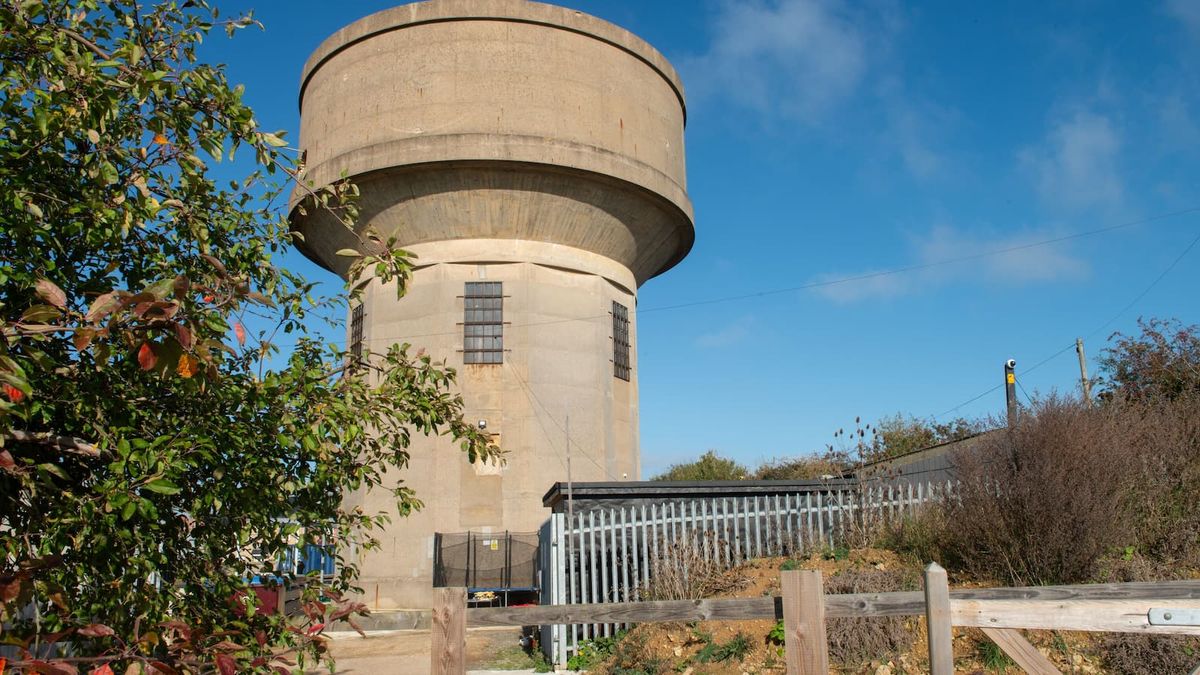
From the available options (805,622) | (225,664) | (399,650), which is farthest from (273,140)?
(399,650)

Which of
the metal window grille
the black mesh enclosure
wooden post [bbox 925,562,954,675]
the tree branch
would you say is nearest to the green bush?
wooden post [bbox 925,562,954,675]

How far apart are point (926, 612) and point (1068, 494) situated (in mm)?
4781

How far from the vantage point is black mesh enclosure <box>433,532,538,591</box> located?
1795 cm

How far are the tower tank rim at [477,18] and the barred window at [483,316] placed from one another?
5322 millimetres

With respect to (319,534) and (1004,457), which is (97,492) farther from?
(1004,457)

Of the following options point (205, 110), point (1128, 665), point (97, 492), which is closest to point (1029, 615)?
point (1128, 665)

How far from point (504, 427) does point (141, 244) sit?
1450 cm

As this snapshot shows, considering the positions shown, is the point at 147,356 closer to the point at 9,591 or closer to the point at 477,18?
the point at 9,591

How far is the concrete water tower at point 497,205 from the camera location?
59.5ft

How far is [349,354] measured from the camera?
5551mm

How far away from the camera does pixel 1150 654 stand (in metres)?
7.30

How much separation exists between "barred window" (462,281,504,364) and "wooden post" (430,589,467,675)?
13841 millimetres

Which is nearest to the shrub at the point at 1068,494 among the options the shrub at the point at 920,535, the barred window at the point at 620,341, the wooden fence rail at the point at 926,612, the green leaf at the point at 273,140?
the shrub at the point at 920,535

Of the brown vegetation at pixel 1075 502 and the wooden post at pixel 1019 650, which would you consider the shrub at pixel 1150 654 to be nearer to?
the brown vegetation at pixel 1075 502
